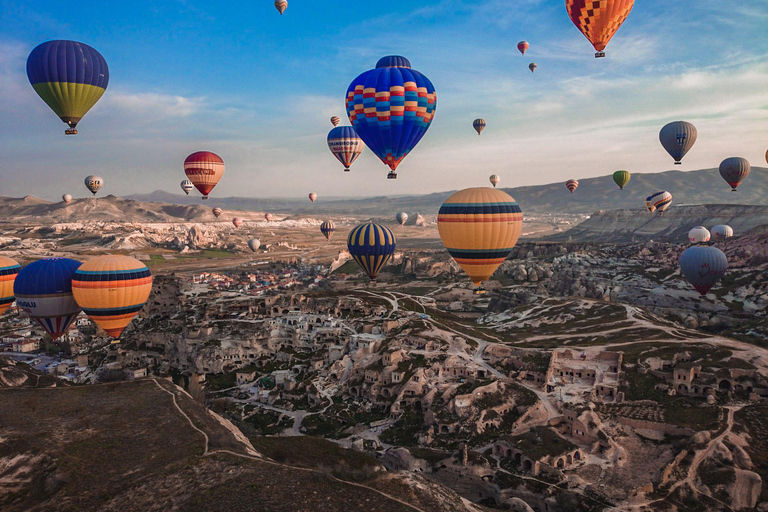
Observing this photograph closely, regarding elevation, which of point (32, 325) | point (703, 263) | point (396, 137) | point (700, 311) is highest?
point (396, 137)

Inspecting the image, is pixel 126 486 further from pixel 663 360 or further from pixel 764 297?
pixel 764 297

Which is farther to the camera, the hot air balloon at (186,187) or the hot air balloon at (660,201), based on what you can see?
the hot air balloon at (660,201)

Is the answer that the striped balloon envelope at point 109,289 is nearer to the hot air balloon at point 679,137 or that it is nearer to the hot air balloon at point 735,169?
the hot air balloon at point 679,137

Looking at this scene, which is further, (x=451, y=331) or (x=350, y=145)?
(x=451, y=331)

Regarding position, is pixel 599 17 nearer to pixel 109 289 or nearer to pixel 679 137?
pixel 679 137

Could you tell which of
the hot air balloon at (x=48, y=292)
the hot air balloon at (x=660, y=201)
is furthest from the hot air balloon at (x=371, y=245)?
the hot air balloon at (x=660, y=201)

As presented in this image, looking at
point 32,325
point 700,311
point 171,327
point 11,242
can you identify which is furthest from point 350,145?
point 11,242

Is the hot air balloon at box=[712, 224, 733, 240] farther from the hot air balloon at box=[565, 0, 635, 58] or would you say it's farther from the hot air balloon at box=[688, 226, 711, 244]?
the hot air balloon at box=[565, 0, 635, 58]

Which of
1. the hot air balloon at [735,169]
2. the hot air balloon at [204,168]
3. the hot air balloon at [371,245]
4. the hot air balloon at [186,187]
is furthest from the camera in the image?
the hot air balloon at [186,187]
